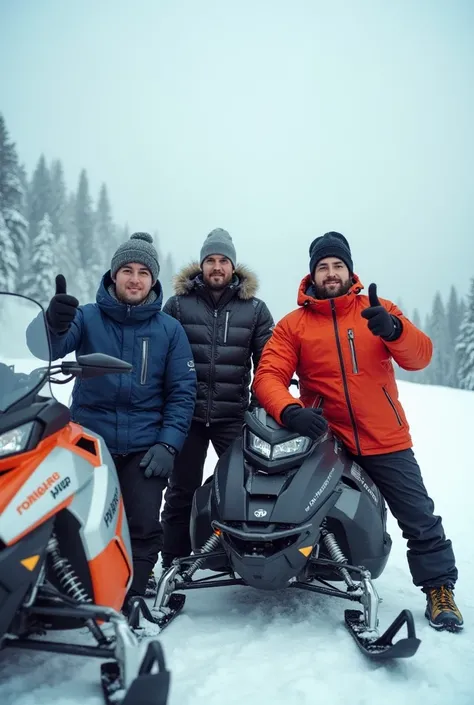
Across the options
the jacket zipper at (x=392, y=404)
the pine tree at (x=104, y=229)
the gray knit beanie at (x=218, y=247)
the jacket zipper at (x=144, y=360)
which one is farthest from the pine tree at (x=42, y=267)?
the jacket zipper at (x=392, y=404)

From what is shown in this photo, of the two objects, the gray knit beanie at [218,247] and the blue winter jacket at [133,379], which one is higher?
the gray knit beanie at [218,247]

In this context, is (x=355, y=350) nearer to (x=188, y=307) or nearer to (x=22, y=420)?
(x=188, y=307)

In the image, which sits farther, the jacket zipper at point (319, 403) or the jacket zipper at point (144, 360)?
the jacket zipper at point (319, 403)

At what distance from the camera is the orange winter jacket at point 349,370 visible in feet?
10.8

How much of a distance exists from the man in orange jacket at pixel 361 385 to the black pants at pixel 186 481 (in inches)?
29.9

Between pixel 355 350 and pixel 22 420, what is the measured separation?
2.09 m

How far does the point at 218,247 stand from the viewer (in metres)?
4.21

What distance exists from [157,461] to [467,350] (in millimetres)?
31651

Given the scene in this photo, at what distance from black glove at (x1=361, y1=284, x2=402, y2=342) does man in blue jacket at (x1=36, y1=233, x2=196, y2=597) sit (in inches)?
45.1

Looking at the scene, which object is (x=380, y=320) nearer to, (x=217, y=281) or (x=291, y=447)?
(x=291, y=447)

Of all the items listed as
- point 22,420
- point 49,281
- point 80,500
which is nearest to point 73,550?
point 80,500

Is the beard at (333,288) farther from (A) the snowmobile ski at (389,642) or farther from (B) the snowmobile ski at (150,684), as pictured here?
(B) the snowmobile ski at (150,684)

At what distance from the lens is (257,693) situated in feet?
6.98

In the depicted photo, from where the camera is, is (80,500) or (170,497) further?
(170,497)
